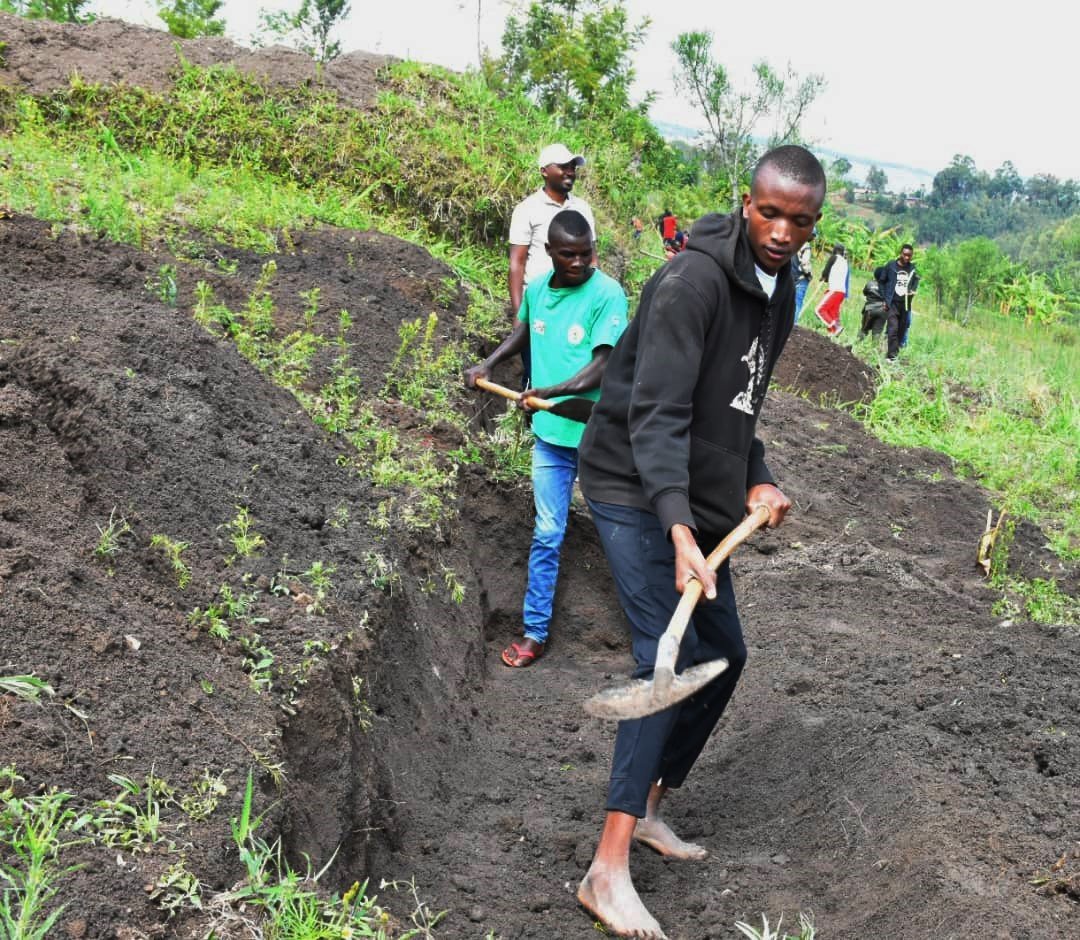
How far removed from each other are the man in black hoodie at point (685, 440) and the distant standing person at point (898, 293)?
1250 cm

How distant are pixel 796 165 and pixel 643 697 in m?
1.51

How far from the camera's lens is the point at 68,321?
4891 mm

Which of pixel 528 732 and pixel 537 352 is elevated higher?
pixel 537 352

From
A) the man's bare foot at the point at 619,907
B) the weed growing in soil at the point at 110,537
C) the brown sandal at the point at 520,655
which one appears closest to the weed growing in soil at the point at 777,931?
the man's bare foot at the point at 619,907

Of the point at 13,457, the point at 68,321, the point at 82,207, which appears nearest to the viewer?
the point at 13,457

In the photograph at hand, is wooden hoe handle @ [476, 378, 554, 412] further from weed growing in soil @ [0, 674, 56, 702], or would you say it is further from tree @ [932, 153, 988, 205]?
tree @ [932, 153, 988, 205]

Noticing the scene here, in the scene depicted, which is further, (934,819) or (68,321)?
(68,321)

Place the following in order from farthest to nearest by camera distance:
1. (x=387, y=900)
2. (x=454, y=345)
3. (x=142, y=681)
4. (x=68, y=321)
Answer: (x=454, y=345) < (x=68, y=321) < (x=387, y=900) < (x=142, y=681)

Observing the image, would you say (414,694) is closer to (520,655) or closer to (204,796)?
(520,655)

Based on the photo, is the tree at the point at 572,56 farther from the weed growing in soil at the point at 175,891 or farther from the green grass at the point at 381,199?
the weed growing in soil at the point at 175,891

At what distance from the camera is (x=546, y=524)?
584 centimetres

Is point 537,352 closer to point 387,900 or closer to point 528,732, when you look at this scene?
point 528,732

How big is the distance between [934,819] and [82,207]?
5814 millimetres

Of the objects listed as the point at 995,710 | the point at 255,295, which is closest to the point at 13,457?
the point at 255,295
